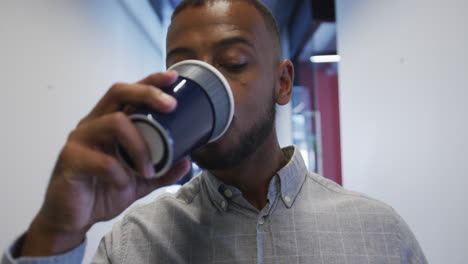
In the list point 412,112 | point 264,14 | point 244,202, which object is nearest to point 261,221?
point 244,202

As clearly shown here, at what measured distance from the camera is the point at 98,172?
367 mm

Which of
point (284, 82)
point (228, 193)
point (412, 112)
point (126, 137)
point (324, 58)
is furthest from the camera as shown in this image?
point (324, 58)

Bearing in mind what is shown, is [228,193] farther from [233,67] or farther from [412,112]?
[412,112]

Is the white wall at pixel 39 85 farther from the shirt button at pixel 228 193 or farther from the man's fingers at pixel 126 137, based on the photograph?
the man's fingers at pixel 126 137

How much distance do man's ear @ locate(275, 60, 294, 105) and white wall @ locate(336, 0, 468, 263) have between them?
549 millimetres

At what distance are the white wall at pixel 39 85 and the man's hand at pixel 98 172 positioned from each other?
35.4 inches

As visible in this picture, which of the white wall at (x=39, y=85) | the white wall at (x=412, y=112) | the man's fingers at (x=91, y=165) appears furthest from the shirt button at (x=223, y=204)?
the white wall at (x=39, y=85)

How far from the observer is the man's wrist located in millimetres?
442

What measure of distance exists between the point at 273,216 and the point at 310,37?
112 inches

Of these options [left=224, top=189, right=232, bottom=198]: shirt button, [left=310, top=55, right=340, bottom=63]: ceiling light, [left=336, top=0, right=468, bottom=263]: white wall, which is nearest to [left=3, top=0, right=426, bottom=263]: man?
[left=224, top=189, right=232, bottom=198]: shirt button

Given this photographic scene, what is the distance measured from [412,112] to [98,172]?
1196 millimetres

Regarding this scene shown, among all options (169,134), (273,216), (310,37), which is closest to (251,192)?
(273,216)

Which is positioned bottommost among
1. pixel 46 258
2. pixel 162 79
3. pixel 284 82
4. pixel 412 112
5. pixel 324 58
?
pixel 324 58

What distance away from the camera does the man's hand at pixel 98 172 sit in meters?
0.35
